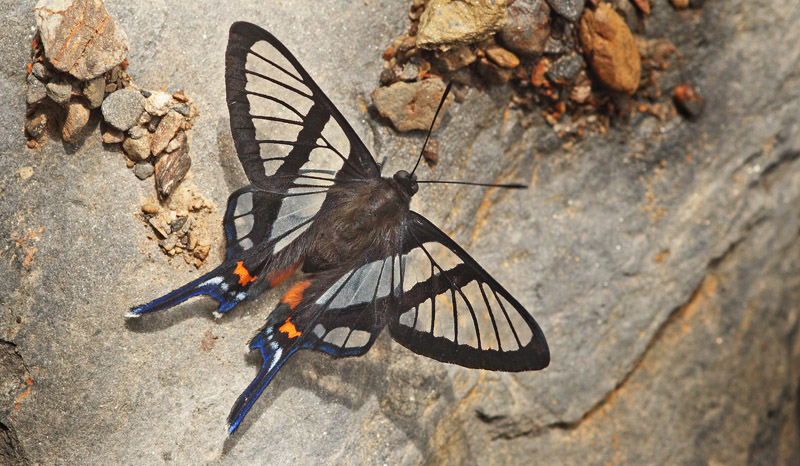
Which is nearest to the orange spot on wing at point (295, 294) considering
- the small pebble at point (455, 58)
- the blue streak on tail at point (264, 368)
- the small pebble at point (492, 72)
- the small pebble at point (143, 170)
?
the blue streak on tail at point (264, 368)

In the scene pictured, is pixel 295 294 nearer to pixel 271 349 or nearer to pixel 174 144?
pixel 271 349

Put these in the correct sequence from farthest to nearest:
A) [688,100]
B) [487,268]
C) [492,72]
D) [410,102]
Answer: [688,100] → [487,268] → [492,72] → [410,102]

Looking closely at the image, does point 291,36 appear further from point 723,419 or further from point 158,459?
point 723,419

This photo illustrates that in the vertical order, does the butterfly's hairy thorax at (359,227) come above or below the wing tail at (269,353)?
above

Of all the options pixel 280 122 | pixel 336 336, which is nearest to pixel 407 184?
pixel 280 122

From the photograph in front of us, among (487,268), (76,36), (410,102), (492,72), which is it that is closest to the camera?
(76,36)

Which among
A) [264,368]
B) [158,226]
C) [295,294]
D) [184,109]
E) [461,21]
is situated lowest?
[264,368]

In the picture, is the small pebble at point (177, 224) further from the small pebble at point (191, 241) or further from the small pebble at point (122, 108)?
the small pebble at point (122, 108)

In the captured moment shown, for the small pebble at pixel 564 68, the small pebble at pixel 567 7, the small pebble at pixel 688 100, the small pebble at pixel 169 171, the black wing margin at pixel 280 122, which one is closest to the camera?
the black wing margin at pixel 280 122
